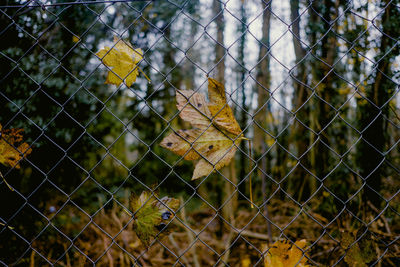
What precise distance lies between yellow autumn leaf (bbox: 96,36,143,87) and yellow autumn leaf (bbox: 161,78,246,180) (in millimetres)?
218

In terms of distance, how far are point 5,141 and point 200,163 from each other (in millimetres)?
759

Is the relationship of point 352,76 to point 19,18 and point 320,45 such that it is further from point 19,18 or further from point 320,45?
point 19,18

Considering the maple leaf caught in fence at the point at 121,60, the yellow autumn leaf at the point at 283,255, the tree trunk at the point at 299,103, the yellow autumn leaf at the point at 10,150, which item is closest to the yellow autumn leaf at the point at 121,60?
the maple leaf caught in fence at the point at 121,60

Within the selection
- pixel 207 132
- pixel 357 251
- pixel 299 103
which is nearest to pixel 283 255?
pixel 357 251

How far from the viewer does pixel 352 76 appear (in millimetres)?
2100

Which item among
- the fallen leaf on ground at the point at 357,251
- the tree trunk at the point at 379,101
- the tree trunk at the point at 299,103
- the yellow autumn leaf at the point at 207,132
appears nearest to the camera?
the yellow autumn leaf at the point at 207,132

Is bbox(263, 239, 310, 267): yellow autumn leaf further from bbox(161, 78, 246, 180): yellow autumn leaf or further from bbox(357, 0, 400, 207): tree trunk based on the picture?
bbox(357, 0, 400, 207): tree trunk

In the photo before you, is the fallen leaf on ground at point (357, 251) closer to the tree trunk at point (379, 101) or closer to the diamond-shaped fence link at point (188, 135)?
the diamond-shaped fence link at point (188, 135)

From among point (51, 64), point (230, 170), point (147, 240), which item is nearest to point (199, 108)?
point (147, 240)

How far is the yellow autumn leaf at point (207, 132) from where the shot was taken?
1043mm

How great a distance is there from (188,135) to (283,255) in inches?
24.2

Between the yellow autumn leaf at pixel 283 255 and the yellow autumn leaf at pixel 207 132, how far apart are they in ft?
1.34

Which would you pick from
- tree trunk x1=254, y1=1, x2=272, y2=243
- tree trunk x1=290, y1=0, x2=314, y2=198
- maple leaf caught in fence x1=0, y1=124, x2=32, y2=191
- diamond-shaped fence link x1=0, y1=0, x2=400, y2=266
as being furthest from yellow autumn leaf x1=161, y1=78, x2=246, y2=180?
tree trunk x1=290, y1=0, x2=314, y2=198

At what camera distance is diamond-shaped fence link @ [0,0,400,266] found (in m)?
1.08
